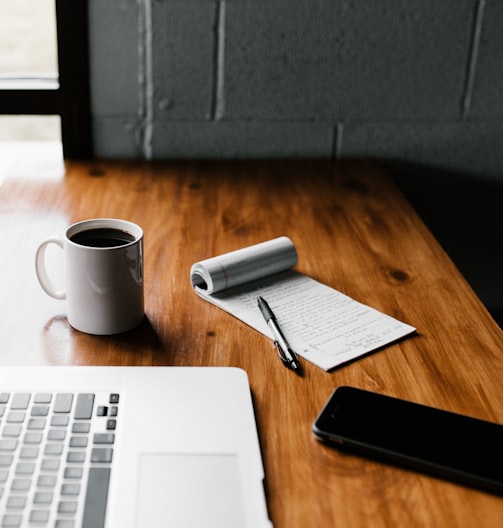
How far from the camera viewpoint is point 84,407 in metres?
0.70

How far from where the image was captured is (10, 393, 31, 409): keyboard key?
0.69 m

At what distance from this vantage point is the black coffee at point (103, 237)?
85 centimetres

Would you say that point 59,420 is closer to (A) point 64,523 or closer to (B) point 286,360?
(A) point 64,523

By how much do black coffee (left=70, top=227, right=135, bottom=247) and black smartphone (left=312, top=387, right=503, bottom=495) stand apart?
1.05ft

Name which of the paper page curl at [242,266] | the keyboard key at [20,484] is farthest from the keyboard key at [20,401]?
the paper page curl at [242,266]

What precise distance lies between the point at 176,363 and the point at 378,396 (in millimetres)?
228

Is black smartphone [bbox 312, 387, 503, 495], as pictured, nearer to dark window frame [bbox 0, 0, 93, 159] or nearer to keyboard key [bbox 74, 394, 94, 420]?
keyboard key [bbox 74, 394, 94, 420]

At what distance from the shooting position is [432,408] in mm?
721

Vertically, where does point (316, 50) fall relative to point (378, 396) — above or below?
above

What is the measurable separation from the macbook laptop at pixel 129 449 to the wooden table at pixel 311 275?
0.03m

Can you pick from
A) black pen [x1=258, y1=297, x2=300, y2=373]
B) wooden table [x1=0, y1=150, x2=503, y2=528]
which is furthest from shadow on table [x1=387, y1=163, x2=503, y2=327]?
black pen [x1=258, y1=297, x2=300, y2=373]

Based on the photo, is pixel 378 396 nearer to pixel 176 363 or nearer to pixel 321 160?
pixel 176 363

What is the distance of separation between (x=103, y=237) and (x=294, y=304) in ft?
0.86

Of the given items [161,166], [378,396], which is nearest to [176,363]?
[378,396]
